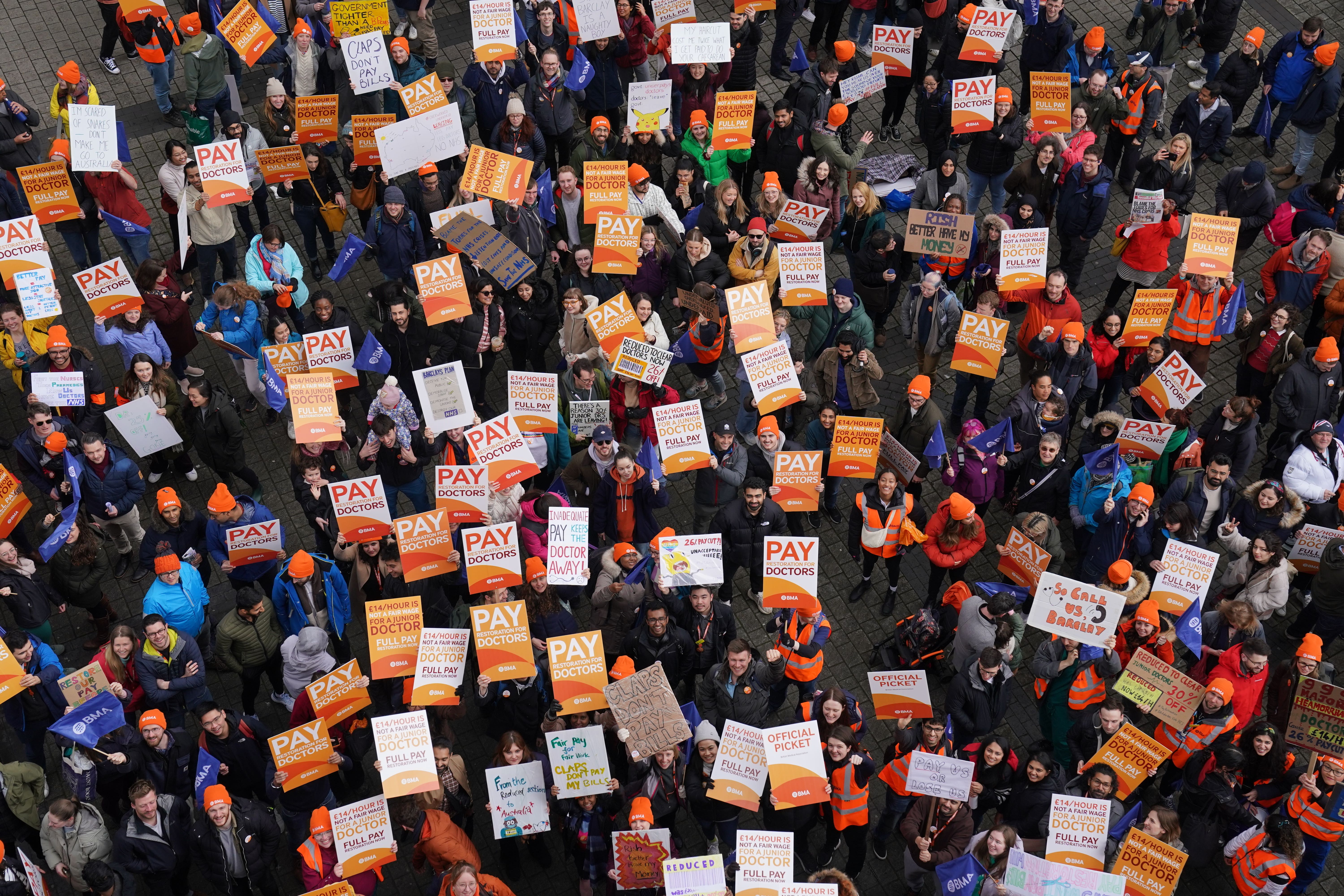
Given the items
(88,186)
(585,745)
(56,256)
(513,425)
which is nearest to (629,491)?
(513,425)

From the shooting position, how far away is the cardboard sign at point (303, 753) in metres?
11.5

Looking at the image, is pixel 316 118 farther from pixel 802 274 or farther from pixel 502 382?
pixel 802 274

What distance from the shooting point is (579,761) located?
453 inches

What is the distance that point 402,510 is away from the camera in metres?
15.3

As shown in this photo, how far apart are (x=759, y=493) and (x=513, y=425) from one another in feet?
7.97

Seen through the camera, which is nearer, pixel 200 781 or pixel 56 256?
pixel 200 781

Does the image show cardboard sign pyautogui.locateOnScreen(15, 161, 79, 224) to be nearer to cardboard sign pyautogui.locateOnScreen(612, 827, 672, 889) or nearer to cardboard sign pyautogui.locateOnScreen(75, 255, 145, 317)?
cardboard sign pyautogui.locateOnScreen(75, 255, 145, 317)

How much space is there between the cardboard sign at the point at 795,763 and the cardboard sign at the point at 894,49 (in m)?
9.31

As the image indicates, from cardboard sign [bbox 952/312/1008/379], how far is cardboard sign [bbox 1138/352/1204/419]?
1.48 m

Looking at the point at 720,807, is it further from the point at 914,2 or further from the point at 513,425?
the point at 914,2

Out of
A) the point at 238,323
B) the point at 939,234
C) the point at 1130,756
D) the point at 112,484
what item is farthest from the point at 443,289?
the point at 1130,756

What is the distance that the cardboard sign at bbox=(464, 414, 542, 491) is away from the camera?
13.6 meters

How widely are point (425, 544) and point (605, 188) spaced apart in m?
4.75

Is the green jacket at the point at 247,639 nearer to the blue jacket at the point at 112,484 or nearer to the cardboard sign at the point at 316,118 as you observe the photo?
the blue jacket at the point at 112,484
